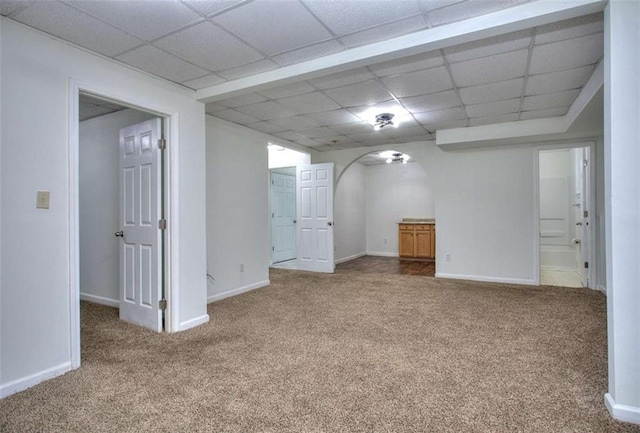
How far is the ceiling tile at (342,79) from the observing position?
2973 mm

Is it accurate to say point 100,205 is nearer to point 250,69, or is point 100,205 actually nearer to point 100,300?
point 100,300

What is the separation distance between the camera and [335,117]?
14.1ft

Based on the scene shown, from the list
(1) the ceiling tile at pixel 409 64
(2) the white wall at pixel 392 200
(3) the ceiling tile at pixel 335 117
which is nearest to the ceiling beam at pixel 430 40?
(1) the ceiling tile at pixel 409 64

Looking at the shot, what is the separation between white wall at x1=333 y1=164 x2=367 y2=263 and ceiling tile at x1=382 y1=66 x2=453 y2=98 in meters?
3.79

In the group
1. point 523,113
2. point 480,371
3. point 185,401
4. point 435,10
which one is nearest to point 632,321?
point 480,371

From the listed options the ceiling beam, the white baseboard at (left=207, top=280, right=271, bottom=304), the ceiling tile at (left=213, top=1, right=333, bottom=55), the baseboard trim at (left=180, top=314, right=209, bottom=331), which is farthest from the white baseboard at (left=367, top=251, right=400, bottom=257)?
the ceiling tile at (left=213, top=1, right=333, bottom=55)

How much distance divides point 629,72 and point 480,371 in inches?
76.4

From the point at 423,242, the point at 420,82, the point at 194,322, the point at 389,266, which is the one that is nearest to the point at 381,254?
the point at 423,242

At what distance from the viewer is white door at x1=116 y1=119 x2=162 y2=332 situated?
3.15 meters

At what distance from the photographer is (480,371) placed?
90.1 inches

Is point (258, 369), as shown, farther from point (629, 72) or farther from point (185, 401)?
point (629, 72)

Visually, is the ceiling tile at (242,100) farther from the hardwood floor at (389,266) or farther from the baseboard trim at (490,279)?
the baseboard trim at (490,279)

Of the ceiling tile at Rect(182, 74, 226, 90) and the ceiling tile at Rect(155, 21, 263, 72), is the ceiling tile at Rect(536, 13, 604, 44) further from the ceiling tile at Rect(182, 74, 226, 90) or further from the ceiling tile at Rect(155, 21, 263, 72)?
the ceiling tile at Rect(182, 74, 226, 90)

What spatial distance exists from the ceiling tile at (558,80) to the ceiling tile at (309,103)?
195 centimetres
